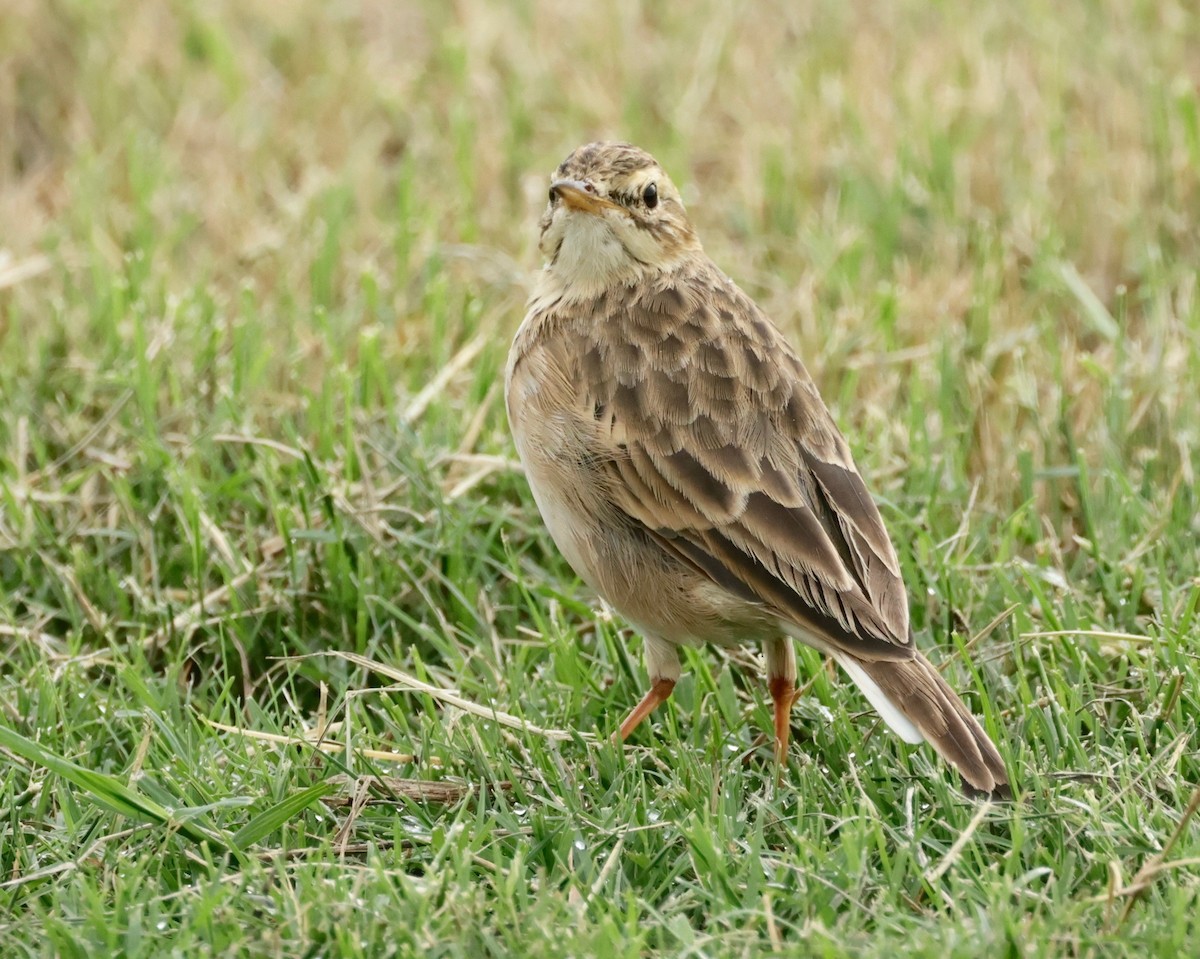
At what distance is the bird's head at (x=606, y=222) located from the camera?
5.13 m

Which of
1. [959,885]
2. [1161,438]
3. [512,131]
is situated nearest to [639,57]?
[512,131]

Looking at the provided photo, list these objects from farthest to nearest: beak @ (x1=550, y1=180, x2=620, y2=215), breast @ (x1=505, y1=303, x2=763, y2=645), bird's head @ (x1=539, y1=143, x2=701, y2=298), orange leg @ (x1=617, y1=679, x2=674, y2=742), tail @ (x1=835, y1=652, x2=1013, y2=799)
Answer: bird's head @ (x1=539, y1=143, x2=701, y2=298) → beak @ (x1=550, y1=180, x2=620, y2=215) → orange leg @ (x1=617, y1=679, x2=674, y2=742) → breast @ (x1=505, y1=303, x2=763, y2=645) → tail @ (x1=835, y1=652, x2=1013, y2=799)

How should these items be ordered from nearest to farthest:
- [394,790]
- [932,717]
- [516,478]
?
[932,717] < [394,790] < [516,478]

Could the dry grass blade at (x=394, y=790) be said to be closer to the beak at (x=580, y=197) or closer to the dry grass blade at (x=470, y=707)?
the dry grass blade at (x=470, y=707)

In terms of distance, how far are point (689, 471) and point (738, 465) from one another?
0.13 metres

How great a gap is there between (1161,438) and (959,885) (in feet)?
8.89

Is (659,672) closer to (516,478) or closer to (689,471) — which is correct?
(689,471)

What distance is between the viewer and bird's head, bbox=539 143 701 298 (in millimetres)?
5129

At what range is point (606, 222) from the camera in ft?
16.9

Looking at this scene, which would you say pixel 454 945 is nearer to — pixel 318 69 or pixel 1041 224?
pixel 1041 224

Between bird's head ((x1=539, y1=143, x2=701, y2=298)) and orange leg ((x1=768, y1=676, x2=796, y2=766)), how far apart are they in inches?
48.5

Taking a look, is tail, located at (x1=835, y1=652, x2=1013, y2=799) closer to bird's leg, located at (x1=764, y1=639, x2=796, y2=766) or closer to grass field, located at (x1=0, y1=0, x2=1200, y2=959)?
grass field, located at (x1=0, y1=0, x2=1200, y2=959)

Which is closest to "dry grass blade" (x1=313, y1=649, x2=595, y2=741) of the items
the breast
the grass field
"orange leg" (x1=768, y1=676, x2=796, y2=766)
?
the grass field

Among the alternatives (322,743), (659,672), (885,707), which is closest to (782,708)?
(659,672)
